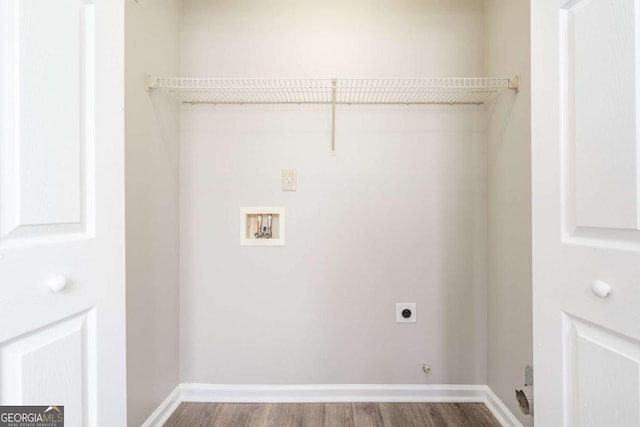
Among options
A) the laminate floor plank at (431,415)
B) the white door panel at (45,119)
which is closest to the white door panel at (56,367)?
the white door panel at (45,119)

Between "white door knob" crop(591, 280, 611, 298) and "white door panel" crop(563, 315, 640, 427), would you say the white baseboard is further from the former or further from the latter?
"white door knob" crop(591, 280, 611, 298)

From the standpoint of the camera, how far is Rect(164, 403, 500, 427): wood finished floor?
4.86ft

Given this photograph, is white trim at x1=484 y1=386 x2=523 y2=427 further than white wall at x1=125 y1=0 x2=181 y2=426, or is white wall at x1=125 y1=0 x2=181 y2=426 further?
white trim at x1=484 y1=386 x2=523 y2=427

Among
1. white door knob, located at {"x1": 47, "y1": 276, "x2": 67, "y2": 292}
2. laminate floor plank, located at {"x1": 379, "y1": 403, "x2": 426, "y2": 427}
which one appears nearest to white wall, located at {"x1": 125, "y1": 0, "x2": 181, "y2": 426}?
white door knob, located at {"x1": 47, "y1": 276, "x2": 67, "y2": 292}

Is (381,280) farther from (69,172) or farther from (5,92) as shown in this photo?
(5,92)

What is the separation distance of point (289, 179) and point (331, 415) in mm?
1291

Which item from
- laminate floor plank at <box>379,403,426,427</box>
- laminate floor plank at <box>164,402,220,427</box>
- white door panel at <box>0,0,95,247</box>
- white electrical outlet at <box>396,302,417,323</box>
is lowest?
laminate floor plank at <box>164,402,220,427</box>

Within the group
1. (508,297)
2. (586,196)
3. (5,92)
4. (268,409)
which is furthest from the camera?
(268,409)

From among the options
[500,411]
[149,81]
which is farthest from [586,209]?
[149,81]

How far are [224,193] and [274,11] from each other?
1.08 meters

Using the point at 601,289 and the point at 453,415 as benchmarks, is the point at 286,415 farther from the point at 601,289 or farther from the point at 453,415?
the point at 601,289

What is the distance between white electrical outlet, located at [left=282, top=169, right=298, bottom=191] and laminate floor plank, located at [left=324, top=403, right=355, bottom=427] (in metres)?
1.23

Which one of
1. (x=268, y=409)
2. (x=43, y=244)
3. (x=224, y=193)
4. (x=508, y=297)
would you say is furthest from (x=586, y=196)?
(x=268, y=409)

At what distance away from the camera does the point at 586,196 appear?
63cm
